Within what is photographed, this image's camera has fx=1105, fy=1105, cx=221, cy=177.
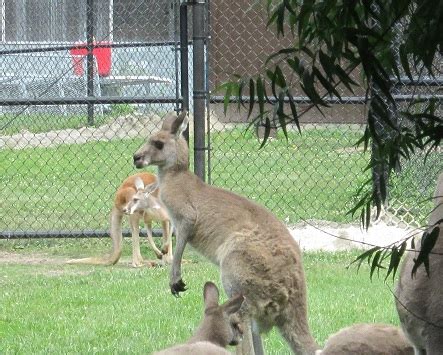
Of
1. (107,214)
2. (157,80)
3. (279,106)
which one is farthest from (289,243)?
(157,80)

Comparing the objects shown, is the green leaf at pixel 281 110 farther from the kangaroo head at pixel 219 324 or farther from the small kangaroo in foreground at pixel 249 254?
the small kangaroo in foreground at pixel 249 254

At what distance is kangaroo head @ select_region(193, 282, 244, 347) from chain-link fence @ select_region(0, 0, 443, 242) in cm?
665

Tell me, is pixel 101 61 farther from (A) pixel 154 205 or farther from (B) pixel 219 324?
(B) pixel 219 324

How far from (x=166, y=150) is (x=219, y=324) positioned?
2902 mm

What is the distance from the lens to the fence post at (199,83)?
1078cm

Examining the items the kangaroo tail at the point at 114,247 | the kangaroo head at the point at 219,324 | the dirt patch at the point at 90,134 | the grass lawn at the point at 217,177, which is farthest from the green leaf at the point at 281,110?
the dirt patch at the point at 90,134

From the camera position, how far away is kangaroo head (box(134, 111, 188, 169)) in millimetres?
7965

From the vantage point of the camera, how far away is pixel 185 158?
8008mm

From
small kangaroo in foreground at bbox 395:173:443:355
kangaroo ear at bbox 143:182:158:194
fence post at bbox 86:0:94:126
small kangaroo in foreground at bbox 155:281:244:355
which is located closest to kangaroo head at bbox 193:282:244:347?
small kangaroo in foreground at bbox 155:281:244:355

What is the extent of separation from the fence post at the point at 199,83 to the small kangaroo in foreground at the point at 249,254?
3075 mm

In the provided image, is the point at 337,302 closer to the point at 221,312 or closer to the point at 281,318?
the point at 281,318

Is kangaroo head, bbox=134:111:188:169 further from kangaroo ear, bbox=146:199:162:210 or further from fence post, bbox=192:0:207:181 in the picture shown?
kangaroo ear, bbox=146:199:162:210

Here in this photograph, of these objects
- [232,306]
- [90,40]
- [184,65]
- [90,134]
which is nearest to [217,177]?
[90,134]

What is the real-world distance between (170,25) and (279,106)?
9669 millimetres
